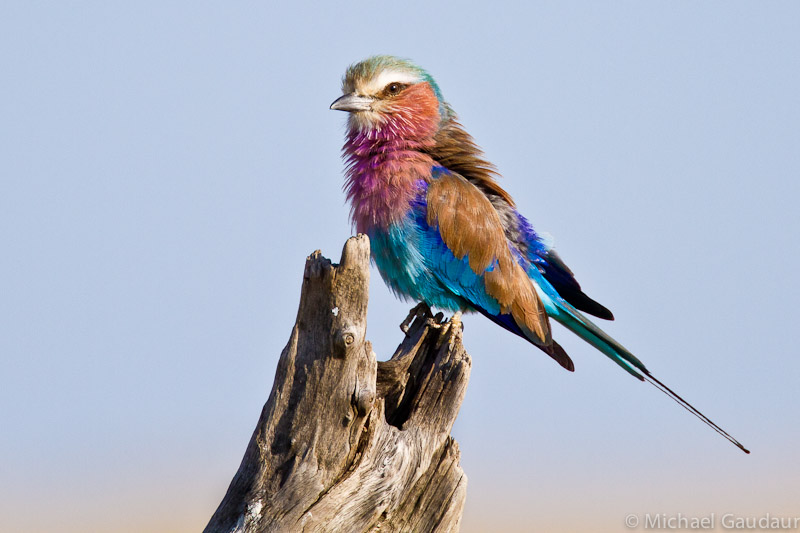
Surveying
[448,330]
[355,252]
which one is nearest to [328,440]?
[355,252]

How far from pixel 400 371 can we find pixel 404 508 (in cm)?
63

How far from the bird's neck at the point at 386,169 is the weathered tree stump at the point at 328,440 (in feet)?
4.56

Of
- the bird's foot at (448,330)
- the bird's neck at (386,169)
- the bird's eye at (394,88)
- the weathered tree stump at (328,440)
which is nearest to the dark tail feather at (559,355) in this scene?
the bird's foot at (448,330)

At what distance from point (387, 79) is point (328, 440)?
100 inches

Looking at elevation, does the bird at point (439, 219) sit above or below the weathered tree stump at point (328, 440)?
above

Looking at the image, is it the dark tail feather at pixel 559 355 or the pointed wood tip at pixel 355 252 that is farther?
the dark tail feather at pixel 559 355

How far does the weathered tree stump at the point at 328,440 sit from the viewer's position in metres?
3.47

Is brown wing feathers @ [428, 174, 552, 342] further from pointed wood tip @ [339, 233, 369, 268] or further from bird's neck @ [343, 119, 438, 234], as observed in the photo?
pointed wood tip @ [339, 233, 369, 268]

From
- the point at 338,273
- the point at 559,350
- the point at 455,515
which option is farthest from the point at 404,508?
the point at 559,350

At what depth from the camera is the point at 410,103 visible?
5.18 m

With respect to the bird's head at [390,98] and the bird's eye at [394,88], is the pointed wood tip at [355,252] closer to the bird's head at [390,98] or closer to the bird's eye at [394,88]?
the bird's head at [390,98]

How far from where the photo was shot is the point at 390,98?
17.0ft

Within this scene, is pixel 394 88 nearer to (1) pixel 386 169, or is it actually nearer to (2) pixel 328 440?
(1) pixel 386 169

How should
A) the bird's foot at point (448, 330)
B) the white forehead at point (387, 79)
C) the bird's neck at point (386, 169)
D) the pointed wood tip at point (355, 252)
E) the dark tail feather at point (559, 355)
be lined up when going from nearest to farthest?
the pointed wood tip at point (355, 252)
the bird's foot at point (448, 330)
the bird's neck at point (386, 169)
the dark tail feather at point (559, 355)
the white forehead at point (387, 79)
